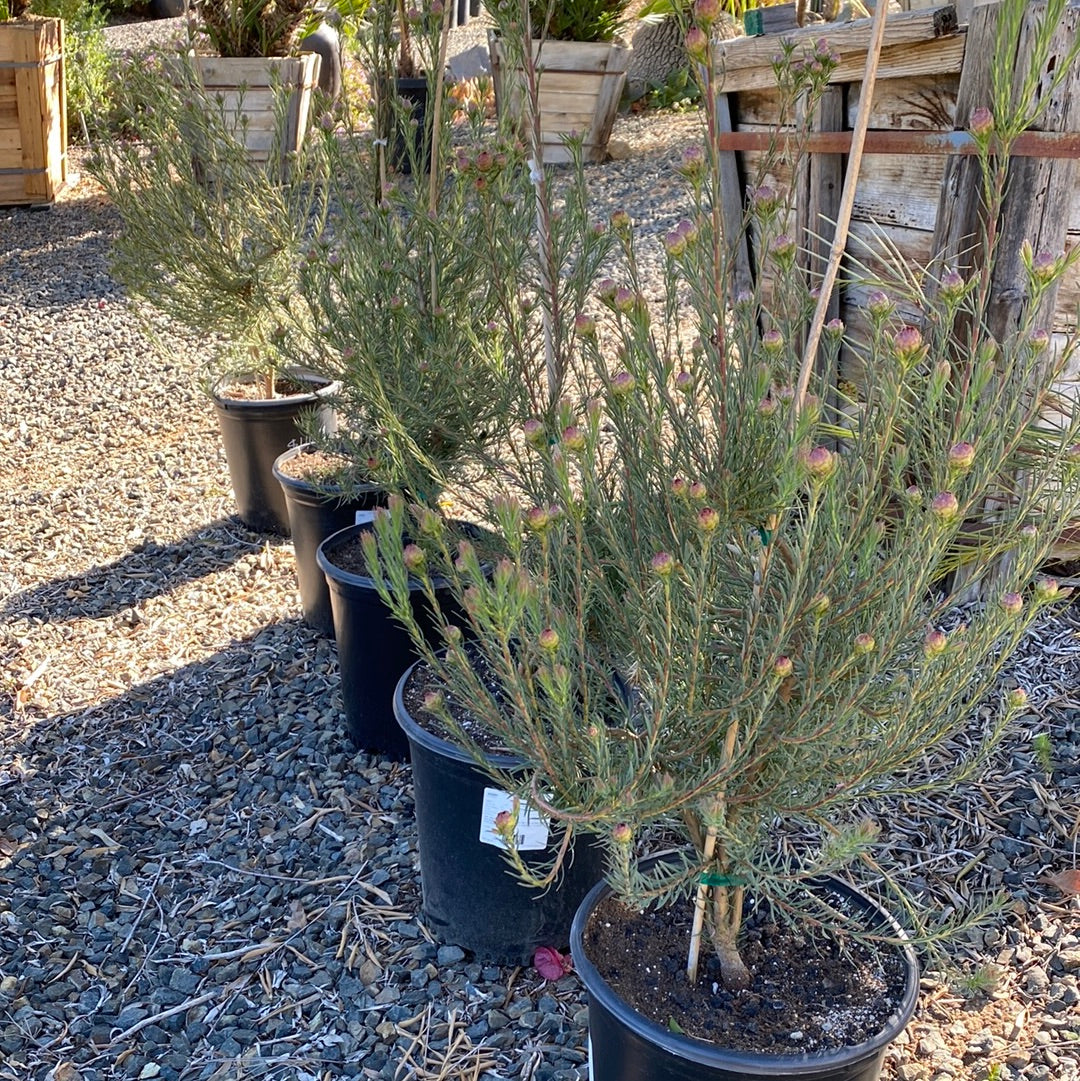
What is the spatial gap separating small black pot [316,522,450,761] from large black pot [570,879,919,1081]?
1.19 m

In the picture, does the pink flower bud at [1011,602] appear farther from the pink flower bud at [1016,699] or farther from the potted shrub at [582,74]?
the potted shrub at [582,74]

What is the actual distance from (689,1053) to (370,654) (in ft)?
4.99

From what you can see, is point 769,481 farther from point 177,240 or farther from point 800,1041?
point 177,240

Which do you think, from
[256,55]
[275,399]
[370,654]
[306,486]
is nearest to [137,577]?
[275,399]

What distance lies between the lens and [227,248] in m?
4.06

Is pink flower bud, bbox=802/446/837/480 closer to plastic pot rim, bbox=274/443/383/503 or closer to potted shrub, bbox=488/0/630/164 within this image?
plastic pot rim, bbox=274/443/383/503

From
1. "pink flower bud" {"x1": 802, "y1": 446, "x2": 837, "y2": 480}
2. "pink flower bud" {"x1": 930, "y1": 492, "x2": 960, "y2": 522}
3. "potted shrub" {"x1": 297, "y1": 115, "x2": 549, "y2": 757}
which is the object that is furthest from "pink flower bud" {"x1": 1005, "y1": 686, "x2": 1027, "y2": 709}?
"potted shrub" {"x1": 297, "y1": 115, "x2": 549, "y2": 757}

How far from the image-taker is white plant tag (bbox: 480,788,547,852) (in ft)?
6.78

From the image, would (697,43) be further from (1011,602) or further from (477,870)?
(477,870)

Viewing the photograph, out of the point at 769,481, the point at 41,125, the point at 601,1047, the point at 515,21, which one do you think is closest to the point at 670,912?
the point at 601,1047

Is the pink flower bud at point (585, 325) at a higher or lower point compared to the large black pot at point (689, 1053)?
higher

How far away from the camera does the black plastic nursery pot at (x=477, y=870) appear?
2.17 metres

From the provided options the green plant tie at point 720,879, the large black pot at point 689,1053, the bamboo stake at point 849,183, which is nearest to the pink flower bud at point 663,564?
the bamboo stake at point 849,183

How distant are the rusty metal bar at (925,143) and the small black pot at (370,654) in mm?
1335
